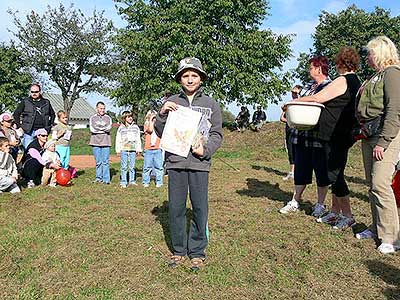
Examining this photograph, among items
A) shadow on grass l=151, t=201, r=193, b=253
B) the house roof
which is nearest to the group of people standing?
shadow on grass l=151, t=201, r=193, b=253

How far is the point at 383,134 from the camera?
4.22 metres

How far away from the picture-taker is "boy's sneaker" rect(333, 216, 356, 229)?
5.15 m

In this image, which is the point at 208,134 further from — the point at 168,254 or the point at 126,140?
the point at 126,140

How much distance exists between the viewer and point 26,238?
193 inches

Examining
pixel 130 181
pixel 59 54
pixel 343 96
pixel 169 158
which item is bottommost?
pixel 130 181

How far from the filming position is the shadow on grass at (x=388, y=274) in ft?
11.2

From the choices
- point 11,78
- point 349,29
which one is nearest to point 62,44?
point 11,78

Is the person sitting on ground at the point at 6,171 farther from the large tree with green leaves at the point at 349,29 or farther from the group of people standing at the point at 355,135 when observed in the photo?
the large tree with green leaves at the point at 349,29

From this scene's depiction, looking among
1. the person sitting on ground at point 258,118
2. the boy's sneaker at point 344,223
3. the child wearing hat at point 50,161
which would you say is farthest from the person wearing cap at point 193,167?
the person sitting on ground at point 258,118

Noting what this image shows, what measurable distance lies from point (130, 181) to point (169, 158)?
18.0 feet

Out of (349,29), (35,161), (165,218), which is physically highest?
(349,29)

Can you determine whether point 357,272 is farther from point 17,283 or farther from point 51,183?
point 51,183

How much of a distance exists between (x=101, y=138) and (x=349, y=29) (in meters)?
40.0

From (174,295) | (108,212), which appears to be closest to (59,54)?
(108,212)
